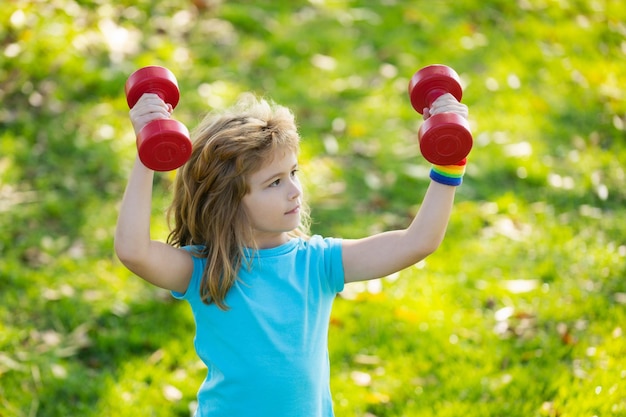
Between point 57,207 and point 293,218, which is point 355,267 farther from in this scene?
point 57,207

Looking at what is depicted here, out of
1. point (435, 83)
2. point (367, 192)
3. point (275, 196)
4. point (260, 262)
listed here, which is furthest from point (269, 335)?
point (367, 192)

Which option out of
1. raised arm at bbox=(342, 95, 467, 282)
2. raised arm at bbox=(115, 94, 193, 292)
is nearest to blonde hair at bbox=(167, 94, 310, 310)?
raised arm at bbox=(115, 94, 193, 292)

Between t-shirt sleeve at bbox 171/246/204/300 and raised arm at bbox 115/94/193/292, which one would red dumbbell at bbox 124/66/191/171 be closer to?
raised arm at bbox 115/94/193/292

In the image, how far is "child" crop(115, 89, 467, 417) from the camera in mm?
2445

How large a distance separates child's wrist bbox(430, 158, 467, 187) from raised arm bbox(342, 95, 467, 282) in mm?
18

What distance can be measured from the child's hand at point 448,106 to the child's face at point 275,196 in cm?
47

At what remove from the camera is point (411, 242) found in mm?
2461

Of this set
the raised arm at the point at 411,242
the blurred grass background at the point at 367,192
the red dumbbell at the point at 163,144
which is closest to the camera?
the red dumbbell at the point at 163,144

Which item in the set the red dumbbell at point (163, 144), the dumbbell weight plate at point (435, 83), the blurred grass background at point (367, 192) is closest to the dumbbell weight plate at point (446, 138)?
the dumbbell weight plate at point (435, 83)

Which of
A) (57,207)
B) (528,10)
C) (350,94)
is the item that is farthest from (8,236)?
(528,10)

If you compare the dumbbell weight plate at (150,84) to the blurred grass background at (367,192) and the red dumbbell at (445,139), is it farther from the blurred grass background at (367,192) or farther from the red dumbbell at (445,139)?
the blurred grass background at (367,192)

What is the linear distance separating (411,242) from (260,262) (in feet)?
1.55

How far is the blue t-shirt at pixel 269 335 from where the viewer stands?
2.45 m

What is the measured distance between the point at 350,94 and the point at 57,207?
8.09 feet
